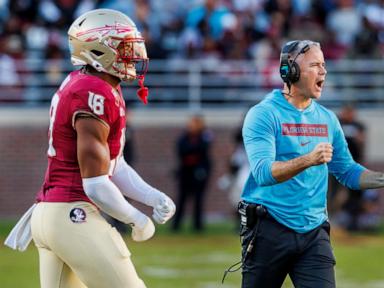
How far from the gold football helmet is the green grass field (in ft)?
18.5

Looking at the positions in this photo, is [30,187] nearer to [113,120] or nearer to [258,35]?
[258,35]

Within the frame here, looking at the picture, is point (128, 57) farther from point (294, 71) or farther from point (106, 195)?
point (294, 71)

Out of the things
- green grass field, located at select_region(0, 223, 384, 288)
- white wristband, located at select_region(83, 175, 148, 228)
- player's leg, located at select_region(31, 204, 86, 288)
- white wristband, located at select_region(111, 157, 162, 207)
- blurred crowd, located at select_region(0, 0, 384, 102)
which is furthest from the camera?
blurred crowd, located at select_region(0, 0, 384, 102)

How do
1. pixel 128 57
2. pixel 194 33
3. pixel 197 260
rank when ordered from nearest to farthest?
1. pixel 128 57
2. pixel 197 260
3. pixel 194 33

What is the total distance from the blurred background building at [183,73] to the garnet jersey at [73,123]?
1226 cm

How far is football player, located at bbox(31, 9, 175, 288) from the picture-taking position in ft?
18.9

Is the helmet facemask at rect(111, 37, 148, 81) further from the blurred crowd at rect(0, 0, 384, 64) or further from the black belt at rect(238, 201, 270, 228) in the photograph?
the blurred crowd at rect(0, 0, 384, 64)

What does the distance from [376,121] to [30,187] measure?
572 cm

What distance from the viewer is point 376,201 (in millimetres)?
17328

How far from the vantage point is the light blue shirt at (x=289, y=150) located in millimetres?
6312

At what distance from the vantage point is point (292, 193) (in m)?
6.38


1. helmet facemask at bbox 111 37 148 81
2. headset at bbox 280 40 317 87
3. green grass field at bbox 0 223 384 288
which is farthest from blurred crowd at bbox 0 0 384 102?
helmet facemask at bbox 111 37 148 81

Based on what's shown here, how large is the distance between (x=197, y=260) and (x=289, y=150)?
7524 millimetres

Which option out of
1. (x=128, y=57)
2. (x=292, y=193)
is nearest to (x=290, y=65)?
(x=292, y=193)
